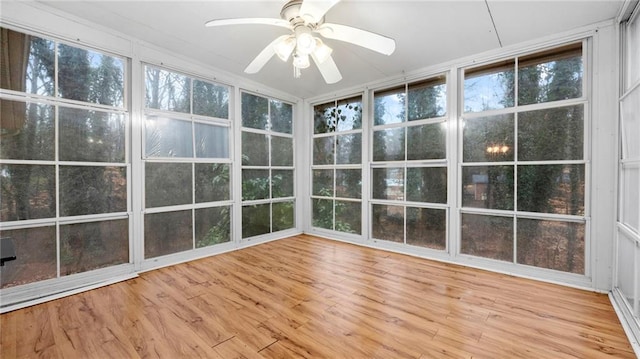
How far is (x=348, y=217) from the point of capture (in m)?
4.37

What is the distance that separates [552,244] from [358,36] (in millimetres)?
2846

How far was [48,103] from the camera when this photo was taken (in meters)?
2.39

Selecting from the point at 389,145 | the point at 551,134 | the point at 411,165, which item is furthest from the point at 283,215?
the point at 551,134

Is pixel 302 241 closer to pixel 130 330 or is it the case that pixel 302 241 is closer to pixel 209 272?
pixel 209 272

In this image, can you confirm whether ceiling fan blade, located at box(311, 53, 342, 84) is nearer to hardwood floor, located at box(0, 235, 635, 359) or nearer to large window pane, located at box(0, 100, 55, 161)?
hardwood floor, located at box(0, 235, 635, 359)

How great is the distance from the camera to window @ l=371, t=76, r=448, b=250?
11.2ft

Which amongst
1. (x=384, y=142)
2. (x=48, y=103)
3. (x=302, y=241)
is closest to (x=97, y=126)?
(x=48, y=103)

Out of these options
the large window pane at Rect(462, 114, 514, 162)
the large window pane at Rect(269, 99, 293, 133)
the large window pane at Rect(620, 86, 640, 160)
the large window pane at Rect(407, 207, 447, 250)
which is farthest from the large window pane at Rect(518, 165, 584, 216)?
the large window pane at Rect(269, 99, 293, 133)

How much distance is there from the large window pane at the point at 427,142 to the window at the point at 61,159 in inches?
136

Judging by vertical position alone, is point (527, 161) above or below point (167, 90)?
below

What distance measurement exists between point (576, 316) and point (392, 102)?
3.00m

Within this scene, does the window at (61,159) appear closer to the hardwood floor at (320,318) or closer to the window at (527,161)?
the hardwood floor at (320,318)

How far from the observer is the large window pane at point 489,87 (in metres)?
2.94

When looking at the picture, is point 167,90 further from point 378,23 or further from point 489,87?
point 489,87
